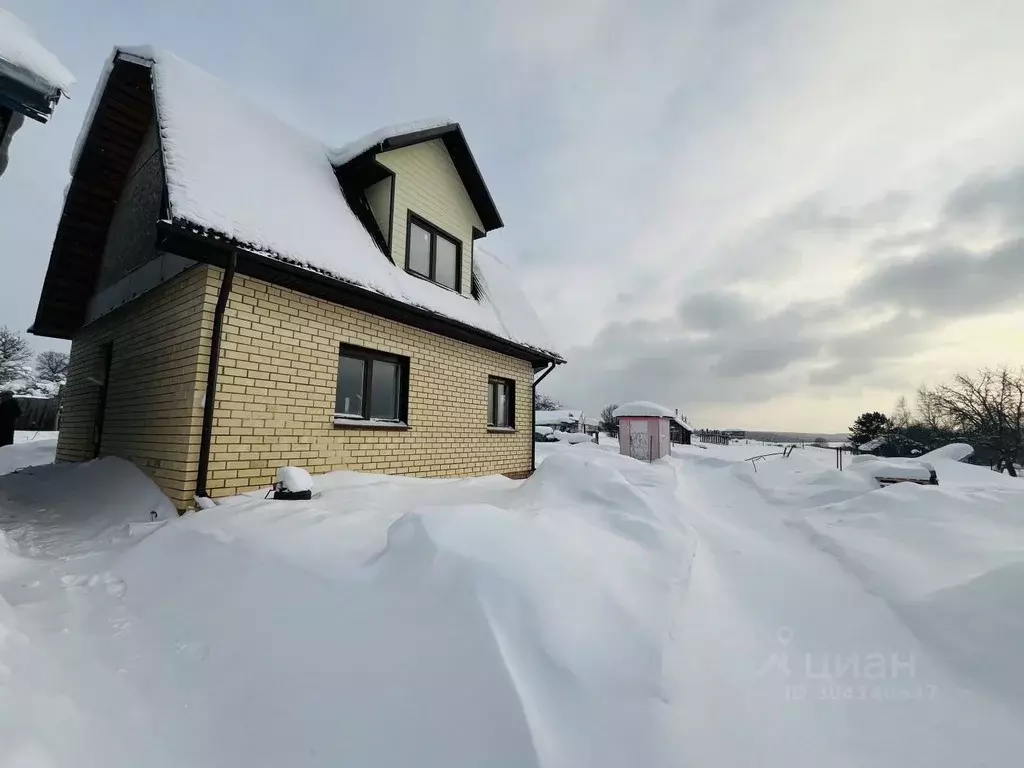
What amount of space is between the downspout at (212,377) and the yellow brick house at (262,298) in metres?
0.02

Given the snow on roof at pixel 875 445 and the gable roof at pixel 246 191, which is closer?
the gable roof at pixel 246 191

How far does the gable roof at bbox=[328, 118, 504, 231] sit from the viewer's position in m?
6.77

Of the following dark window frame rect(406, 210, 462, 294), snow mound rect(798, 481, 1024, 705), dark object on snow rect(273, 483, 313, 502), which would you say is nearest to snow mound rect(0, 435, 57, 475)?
dark object on snow rect(273, 483, 313, 502)

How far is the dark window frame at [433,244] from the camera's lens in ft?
23.9

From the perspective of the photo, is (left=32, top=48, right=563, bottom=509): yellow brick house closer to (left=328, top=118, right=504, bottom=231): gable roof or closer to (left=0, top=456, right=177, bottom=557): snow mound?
A: (left=328, top=118, right=504, bottom=231): gable roof

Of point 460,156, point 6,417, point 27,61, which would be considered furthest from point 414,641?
point 6,417

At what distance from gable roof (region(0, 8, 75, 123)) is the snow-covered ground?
3.39m

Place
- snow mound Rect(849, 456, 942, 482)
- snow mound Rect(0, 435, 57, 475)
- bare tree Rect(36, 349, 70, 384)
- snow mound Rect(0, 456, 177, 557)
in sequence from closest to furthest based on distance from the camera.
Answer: snow mound Rect(0, 456, 177, 557), snow mound Rect(849, 456, 942, 482), snow mound Rect(0, 435, 57, 475), bare tree Rect(36, 349, 70, 384)

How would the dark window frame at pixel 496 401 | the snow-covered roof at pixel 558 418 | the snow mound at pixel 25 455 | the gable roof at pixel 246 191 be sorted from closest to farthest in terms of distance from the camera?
the gable roof at pixel 246 191 → the dark window frame at pixel 496 401 → the snow mound at pixel 25 455 → the snow-covered roof at pixel 558 418

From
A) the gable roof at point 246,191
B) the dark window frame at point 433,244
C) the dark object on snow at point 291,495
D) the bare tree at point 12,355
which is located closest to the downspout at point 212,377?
the gable roof at point 246,191

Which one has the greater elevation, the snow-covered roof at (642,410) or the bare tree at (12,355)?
the bare tree at (12,355)

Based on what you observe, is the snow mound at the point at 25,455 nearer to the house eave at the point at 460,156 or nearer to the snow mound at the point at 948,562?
the house eave at the point at 460,156

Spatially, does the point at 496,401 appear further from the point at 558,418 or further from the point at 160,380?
the point at 558,418

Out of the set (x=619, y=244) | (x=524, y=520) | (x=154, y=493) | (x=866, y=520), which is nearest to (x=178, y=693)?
(x=524, y=520)
